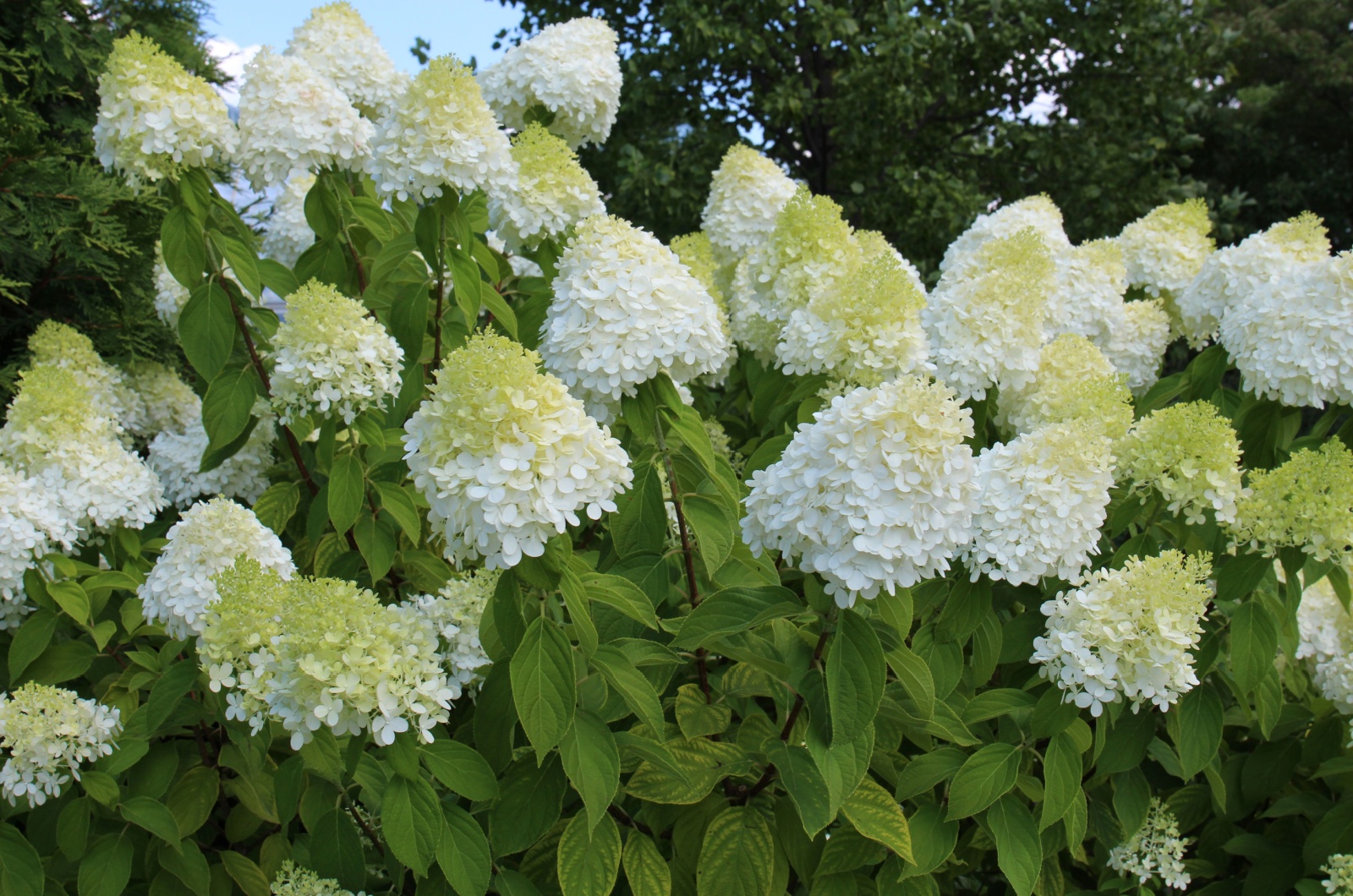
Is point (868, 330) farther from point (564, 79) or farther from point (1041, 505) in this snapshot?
point (564, 79)

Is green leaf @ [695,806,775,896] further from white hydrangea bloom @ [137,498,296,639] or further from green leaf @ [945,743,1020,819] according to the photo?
white hydrangea bloom @ [137,498,296,639]

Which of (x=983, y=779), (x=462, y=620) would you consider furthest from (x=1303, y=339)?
(x=462, y=620)

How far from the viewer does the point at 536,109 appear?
11.3 ft

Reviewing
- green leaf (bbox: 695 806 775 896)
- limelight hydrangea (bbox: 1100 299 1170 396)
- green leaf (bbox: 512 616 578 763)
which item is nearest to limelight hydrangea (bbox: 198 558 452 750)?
green leaf (bbox: 512 616 578 763)

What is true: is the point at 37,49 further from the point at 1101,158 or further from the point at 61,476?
the point at 1101,158

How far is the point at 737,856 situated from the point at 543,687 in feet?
2.22

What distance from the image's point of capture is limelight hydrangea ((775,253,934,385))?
104 inches

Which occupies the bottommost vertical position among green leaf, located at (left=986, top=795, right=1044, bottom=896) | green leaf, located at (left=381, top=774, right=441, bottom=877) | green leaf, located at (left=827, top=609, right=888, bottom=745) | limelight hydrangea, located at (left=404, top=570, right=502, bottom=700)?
green leaf, located at (left=986, top=795, right=1044, bottom=896)

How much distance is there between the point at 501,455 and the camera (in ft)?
5.37

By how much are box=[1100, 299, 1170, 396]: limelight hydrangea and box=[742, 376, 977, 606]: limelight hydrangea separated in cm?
221

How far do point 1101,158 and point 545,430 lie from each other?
9.01 metres

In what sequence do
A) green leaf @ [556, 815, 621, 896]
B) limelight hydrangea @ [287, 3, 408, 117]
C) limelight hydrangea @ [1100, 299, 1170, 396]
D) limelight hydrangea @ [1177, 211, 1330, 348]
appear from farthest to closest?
limelight hydrangea @ [1100, 299, 1170, 396] < limelight hydrangea @ [287, 3, 408, 117] < limelight hydrangea @ [1177, 211, 1330, 348] < green leaf @ [556, 815, 621, 896]

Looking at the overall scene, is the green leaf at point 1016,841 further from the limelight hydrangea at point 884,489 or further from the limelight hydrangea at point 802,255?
the limelight hydrangea at point 802,255

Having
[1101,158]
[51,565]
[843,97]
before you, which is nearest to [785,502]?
[51,565]
